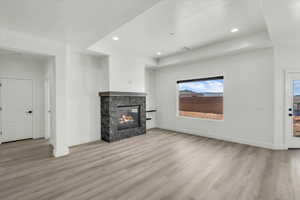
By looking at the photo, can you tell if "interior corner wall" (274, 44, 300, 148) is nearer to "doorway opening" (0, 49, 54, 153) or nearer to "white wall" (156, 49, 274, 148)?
"white wall" (156, 49, 274, 148)

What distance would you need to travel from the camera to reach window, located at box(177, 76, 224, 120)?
5000mm

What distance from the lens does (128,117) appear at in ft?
17.6

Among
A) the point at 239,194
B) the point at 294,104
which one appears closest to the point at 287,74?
the point at 294,104

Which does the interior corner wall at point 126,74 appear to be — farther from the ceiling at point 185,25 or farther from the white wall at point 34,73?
the white wall at point 34,73

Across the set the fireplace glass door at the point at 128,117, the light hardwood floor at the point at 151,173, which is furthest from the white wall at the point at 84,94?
the fireplace glass door at the point at 128,117

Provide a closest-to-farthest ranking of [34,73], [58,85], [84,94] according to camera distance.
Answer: [58,85] < [84,94] < [34,73]

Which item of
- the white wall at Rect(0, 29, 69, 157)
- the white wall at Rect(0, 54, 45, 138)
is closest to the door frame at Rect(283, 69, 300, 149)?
the white wall at Rect(0, 29, 69, 157)

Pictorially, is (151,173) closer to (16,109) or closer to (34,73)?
(16,109)

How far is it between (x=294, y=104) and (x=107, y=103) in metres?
5.11

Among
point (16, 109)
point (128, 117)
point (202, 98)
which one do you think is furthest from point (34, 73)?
point (202, 98)

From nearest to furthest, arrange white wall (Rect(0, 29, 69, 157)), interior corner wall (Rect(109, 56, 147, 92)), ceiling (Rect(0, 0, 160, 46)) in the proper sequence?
ceiling (Rect(0, 0, 160, 46)) → white wall (Rect(0, 29, 69, 157)) → interior corner wall (Rect(109, 56, 147, 92))

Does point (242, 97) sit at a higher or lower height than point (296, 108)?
higher

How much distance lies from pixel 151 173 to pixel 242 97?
3459 mm

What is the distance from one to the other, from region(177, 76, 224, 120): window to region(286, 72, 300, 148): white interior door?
1596 mm
